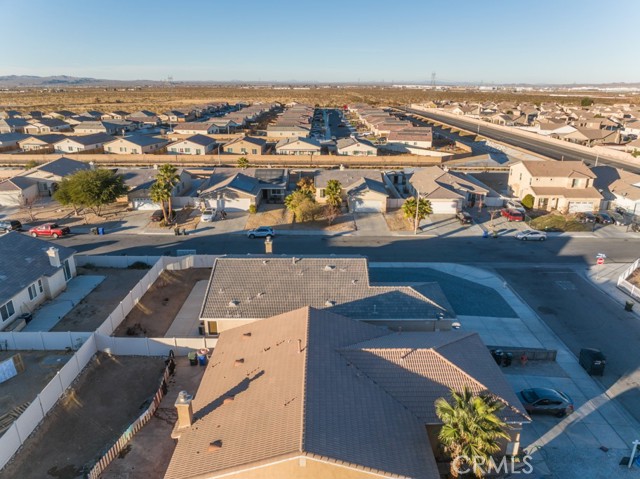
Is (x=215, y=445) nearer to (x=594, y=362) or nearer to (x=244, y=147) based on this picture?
(x=594, y=362)

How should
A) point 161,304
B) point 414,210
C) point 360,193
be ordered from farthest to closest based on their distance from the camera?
point 360,193
point 414,210
point 161,304

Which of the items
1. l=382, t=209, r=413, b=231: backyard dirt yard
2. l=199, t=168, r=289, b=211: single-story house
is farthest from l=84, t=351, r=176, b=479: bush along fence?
l=199, t=168, r=289, b=211: single-story house

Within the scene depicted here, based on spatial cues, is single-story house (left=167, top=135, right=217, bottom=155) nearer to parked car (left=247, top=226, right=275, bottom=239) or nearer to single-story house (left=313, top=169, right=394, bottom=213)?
single-story house (left=313, top=169, right=394, bottom=213)

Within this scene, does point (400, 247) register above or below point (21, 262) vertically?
below

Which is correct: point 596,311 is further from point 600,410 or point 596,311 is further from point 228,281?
point 228,281

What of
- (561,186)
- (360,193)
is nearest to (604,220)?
(561,186)

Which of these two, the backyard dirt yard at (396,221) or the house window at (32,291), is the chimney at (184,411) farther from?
the backyard dirt yard at (396,221)

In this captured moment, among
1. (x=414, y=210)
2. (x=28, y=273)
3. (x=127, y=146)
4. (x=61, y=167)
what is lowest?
(x=28, y=273)

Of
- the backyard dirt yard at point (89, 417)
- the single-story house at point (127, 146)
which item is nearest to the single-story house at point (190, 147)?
the single-story house at point (127, 146)
